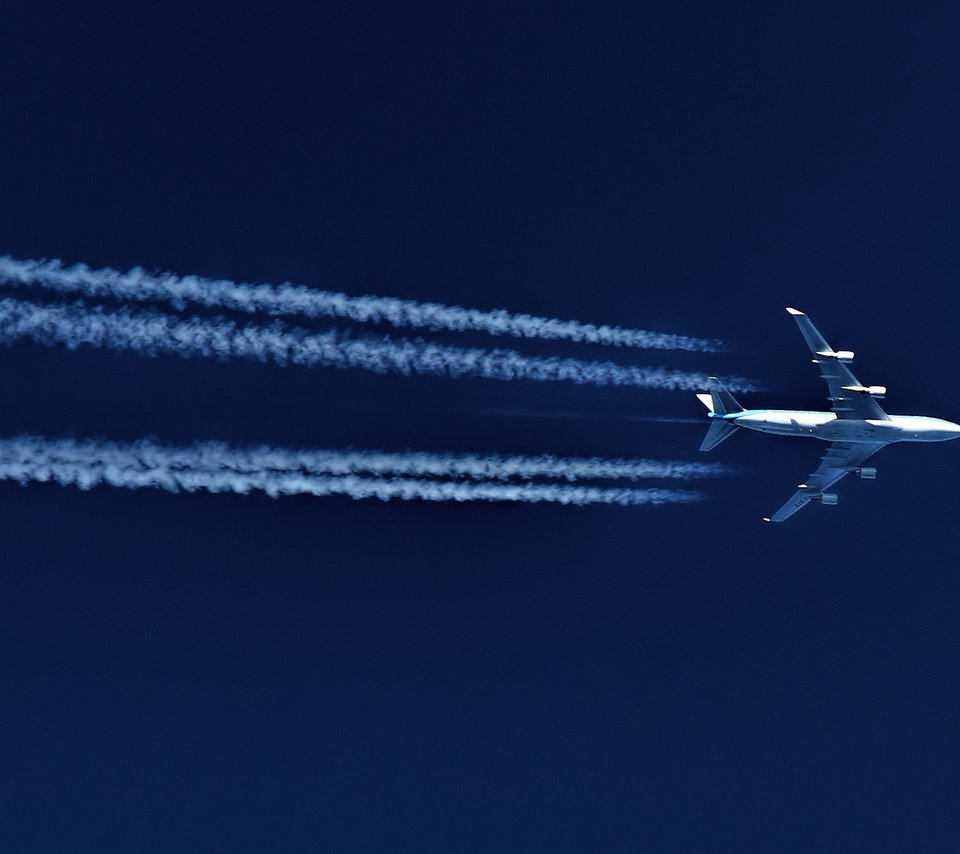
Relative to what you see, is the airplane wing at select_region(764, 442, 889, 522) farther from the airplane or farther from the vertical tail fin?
the vertical tail fin

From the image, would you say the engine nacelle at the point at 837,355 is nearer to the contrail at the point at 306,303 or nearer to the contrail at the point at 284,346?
the contrail at the point at 306,303

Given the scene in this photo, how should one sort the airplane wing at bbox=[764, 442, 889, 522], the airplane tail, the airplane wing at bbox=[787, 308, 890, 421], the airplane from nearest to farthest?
1. the airplane wing at bbox=[787, 308, 890, 421]
2. the airplane
3. the airplane tail
4. the airplane wing at bbox=[764, 442, 889, 522]

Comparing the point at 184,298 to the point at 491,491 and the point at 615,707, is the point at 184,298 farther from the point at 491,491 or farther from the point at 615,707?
the point at 615,707

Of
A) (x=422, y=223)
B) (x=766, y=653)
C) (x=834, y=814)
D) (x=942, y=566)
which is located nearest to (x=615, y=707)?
(x=766, y=653)

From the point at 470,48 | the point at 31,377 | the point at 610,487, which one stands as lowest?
the point at 610,487

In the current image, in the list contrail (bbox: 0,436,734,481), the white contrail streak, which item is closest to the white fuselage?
contrail (bbox: 0,436,734,481)

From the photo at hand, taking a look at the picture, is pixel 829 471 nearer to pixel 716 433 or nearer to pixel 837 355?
pixel 716 433

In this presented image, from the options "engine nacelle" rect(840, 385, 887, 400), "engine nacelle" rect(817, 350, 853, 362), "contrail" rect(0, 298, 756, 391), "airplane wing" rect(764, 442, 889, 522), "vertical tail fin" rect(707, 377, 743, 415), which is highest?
"contrail" rect(0, 298, 756, 391)
